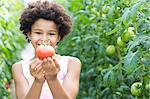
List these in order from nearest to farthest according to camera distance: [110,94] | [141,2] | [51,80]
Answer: [51,80] → [141,2] → [110,94]

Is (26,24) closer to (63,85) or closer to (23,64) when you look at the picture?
(23,64)

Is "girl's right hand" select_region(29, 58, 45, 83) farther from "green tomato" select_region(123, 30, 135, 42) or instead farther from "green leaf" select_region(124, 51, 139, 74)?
"green tomato" select_region(123, 30, 135, 42)

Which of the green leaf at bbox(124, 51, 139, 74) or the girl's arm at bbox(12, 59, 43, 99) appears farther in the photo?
the green leaf at bbox(124, 51, 139, 74)

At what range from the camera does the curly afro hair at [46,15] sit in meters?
2.82

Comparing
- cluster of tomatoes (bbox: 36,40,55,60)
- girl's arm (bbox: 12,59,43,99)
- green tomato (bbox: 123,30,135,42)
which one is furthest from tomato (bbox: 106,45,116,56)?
cluster of tomatoes (bbox: 36,40,55,60)

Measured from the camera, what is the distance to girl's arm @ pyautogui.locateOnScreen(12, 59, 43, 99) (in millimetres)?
2506

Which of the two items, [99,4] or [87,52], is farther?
[87,52]

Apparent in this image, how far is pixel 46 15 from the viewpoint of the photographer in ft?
9.21

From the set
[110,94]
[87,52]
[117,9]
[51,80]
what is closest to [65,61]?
[51,80]

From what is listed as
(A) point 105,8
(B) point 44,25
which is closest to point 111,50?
(A) point 105,8

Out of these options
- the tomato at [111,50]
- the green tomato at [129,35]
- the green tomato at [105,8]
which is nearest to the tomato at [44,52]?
the green tomato at [129,35]

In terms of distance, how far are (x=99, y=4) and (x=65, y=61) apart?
154 cm

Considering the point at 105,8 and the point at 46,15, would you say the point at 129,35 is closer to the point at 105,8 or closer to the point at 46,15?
the point at 46,15

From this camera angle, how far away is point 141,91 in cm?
316
